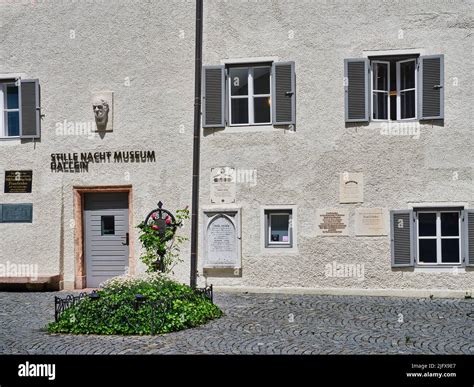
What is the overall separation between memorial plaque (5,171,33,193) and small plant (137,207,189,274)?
2739 millimetres

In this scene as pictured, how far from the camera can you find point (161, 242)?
10156mm

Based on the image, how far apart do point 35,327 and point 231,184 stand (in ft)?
15.7

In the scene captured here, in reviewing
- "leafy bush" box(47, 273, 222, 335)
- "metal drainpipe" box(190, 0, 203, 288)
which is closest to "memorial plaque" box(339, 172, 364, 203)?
"metal drainpipe" box(190, 0, 203, 288)

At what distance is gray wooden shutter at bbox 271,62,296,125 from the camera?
11375 millimetres

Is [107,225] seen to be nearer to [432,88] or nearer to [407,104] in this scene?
[407,104]

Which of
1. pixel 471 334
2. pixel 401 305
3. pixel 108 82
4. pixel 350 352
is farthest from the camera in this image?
pixel 108 82

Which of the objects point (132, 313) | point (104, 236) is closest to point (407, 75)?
point (104, 236)

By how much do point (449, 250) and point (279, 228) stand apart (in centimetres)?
328

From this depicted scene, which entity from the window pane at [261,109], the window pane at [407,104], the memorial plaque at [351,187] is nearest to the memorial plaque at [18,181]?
the window pane at [261,109]

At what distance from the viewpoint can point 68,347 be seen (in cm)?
696

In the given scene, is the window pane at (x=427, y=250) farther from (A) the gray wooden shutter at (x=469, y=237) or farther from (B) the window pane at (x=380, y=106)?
(B) the window pane at (x=380, y=106)

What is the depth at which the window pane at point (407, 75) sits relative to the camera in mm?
11375

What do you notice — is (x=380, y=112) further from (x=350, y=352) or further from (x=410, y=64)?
(x=350, y=352)

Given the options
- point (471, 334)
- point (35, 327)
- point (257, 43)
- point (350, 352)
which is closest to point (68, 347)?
point (35, 327)
